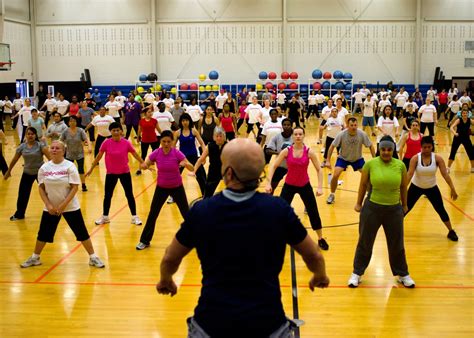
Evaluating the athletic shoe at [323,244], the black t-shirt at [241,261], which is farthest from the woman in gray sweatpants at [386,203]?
the black t-shirt at [241,261]

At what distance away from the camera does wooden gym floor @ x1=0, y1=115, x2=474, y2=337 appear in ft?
20.3

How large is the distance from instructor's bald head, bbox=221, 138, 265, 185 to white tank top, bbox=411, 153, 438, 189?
636 cm

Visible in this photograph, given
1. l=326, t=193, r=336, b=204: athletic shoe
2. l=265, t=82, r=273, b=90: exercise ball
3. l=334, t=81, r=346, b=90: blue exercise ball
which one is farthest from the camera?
l=334, t=81, r=346, b=90: blue exercise ball

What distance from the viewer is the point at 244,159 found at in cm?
296

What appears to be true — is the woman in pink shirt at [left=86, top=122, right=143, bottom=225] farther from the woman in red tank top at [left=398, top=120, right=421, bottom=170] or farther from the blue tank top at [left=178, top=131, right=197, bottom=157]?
the woman in red tank top at [left=398, top=120, right=421, bottom=170]

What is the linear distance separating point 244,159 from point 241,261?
0.53m

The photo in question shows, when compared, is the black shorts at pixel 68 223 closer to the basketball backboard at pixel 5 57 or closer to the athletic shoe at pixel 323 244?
the athletic shoe at pixel 323 244

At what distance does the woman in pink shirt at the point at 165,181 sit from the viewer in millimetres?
8875

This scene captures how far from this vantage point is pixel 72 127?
12.9 meters

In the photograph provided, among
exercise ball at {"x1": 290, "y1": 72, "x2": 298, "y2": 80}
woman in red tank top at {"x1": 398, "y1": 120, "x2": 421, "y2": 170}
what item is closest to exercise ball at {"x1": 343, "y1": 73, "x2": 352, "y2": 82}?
exercise ball at {"x1": 290, "y1": 72, "x2": 298, "y2": 80}

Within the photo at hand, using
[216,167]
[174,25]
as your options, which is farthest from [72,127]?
[174,25]

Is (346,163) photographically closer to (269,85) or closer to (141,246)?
(141,246)

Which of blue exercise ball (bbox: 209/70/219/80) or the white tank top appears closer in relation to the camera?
the white tank top

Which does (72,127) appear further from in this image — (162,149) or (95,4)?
(95,4)
